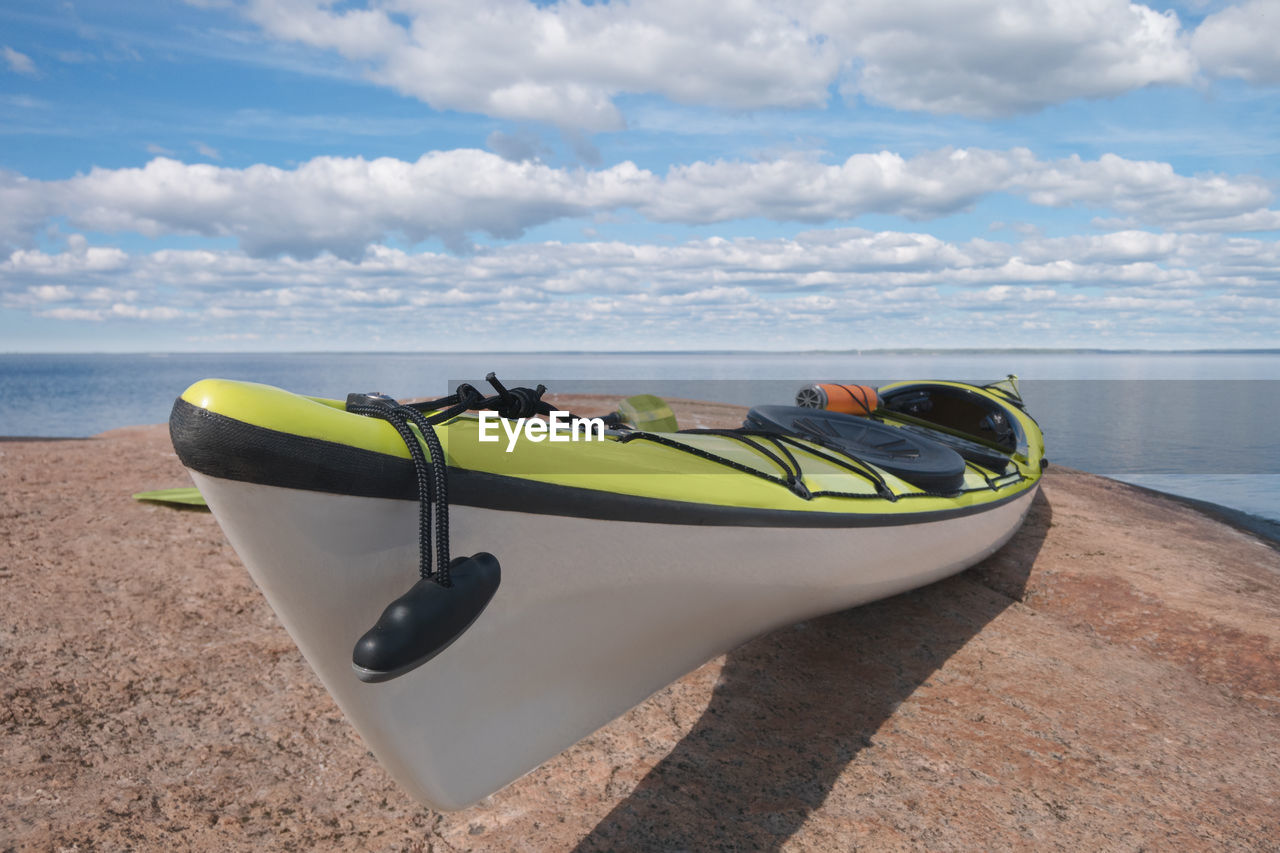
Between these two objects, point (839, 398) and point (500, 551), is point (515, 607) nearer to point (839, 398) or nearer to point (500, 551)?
point (500, 551)

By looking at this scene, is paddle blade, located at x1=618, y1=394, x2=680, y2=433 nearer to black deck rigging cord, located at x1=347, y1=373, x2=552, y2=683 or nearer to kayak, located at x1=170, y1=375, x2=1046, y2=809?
kayak, located at x1=170, y1=375, x2=1046, y2=809

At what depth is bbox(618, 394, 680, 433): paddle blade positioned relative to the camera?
394cm

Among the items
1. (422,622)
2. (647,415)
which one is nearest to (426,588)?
(422,622)

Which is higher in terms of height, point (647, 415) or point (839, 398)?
point (647, 415)

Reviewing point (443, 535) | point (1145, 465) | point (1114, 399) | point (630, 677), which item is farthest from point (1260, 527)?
point (1114, 399)

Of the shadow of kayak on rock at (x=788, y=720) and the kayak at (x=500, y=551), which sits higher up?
the kayak at (x=500, y=551)

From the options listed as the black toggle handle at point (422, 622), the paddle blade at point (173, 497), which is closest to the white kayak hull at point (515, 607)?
the black toggle handle at point (422, 622)

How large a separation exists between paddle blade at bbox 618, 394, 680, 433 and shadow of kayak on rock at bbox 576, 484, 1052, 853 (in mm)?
1441

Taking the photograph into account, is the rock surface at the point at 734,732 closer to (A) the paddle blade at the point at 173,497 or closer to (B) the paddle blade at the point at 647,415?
(A) the paddle blade at the point at 173,497

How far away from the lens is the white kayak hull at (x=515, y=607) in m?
2.02

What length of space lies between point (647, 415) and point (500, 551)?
179 cm

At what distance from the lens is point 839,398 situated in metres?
6.70

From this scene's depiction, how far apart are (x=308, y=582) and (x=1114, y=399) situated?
149 ft

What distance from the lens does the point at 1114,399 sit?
129 feet
